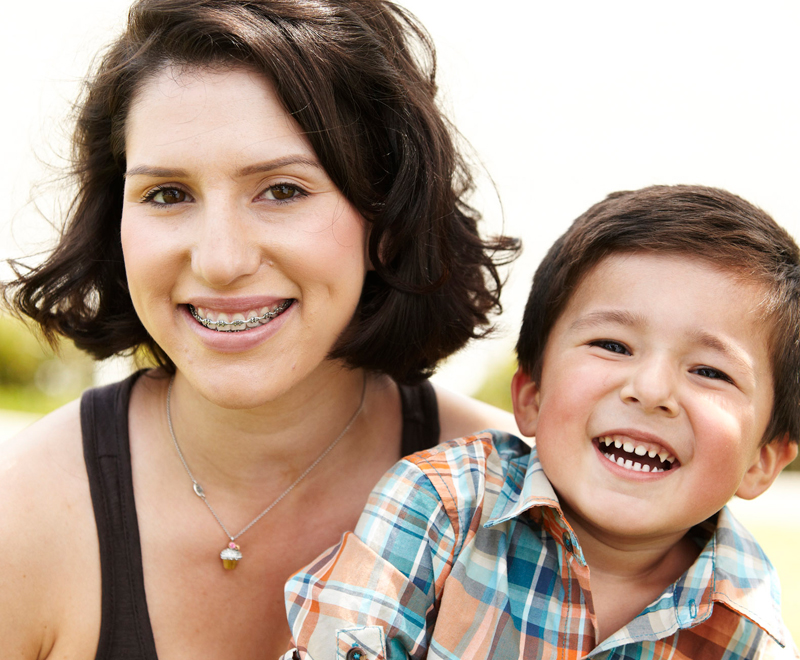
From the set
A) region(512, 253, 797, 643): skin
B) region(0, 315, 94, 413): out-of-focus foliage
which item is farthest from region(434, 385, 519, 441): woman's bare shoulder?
region(0, 315, 94, 413): out-of-focus foliage

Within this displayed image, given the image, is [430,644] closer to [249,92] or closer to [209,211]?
[209,211]

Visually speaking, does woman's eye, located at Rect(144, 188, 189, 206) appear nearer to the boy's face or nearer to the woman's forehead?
the woman's forehead

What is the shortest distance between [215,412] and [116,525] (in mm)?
396

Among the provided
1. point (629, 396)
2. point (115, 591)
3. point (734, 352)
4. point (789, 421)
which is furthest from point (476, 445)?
point (115, 591)

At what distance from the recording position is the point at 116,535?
220cm

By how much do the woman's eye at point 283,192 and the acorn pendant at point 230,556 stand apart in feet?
3.22

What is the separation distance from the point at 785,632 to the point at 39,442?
201cm

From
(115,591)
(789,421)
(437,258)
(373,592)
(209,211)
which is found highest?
(209,211)

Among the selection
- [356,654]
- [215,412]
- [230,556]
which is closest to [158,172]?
[215,412]

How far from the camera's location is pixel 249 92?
1941mm

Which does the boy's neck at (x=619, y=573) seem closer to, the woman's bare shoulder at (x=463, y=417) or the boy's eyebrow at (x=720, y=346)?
the boy's eyebrow at (x=720, y=346)

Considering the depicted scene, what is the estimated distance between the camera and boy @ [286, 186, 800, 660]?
1831 mm

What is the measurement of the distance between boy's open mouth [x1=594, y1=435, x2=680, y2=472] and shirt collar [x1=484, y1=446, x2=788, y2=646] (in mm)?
168

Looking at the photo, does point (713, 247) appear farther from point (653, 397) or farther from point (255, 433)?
point (255, 433)
